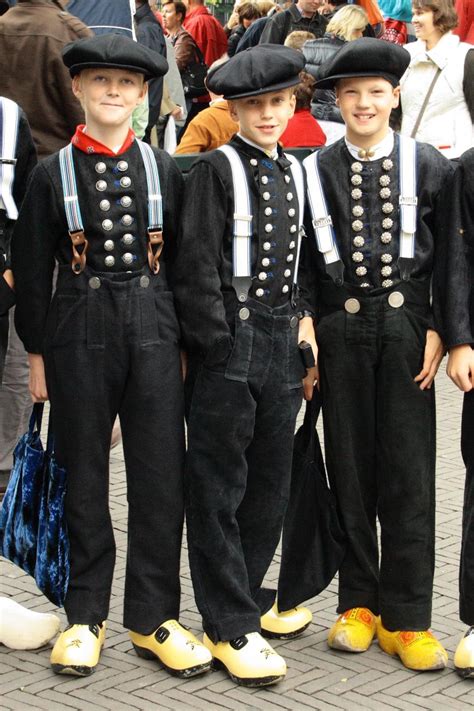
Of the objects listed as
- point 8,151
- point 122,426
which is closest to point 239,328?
A: point 122,426

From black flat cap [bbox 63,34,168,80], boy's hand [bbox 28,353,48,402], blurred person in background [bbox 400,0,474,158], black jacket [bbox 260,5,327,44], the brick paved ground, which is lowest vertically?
the brick paved ground

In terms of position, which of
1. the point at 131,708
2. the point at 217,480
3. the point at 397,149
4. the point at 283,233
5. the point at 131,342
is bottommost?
the point at 131,708

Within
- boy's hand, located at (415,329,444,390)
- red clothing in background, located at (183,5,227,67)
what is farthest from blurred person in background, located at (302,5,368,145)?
boy's hand, located at (415,329,444,390)

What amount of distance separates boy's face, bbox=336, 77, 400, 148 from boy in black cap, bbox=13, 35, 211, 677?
609mm

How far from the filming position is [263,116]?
4.35 metres

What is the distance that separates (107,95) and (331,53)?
4.67 meters

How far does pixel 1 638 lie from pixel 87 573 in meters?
0.44

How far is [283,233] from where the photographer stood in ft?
14.3

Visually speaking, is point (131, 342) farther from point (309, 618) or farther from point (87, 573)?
point (309, 618)

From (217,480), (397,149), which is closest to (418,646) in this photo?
(217,480)

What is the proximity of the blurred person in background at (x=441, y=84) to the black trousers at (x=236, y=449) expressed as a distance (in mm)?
3855

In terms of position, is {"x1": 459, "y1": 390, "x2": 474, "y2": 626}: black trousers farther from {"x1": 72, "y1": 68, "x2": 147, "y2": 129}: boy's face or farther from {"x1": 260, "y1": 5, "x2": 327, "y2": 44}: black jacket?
{"x1": 260, "y1": 5, "x2": 327, "y2": 44}: black jacket

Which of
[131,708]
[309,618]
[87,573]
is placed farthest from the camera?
[309,618]

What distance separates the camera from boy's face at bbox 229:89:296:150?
4.34 metres
